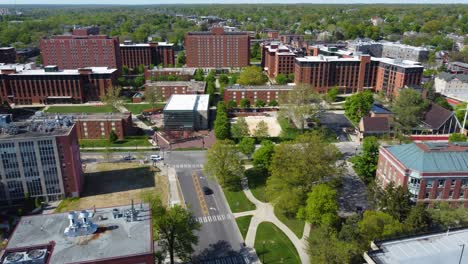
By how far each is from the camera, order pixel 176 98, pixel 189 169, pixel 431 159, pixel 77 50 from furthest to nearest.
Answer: pixel 77 50, pixel 176 98, pixel 189 169, pixel 431 159

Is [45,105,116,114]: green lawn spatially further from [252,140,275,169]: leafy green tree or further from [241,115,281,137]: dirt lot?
[252,140,275,169]: leafy green tree

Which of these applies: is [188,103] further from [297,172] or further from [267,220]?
[267,220]

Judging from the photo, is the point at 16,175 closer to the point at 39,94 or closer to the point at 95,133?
the point at 95,133

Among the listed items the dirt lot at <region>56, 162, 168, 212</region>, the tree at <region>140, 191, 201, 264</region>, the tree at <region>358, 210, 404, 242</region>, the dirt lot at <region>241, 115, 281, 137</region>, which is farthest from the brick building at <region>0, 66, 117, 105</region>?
the tree at <region>358, 210, 404, 242</region>

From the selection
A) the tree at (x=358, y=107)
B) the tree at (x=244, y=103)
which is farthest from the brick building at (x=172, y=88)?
the tree at (x=358, y=107)

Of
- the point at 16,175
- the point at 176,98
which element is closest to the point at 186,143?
the point at 176,98

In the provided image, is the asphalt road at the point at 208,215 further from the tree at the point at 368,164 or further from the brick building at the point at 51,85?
the brick building at the point at 51,85

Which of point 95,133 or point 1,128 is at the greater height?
point 1,128
